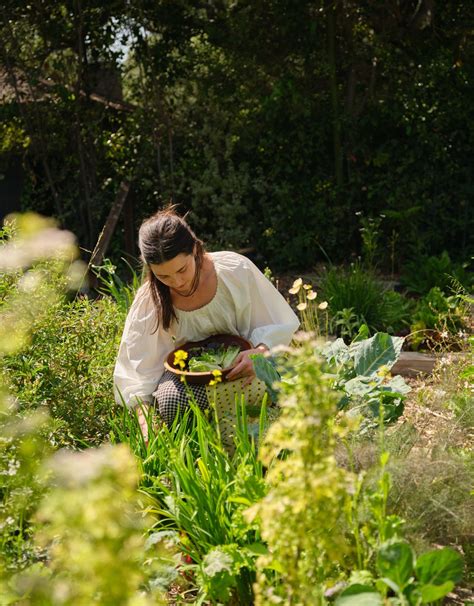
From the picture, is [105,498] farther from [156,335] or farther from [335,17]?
[335,17]

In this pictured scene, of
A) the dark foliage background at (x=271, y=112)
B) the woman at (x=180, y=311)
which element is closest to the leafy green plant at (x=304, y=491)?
the woman at (x=180, y=311)

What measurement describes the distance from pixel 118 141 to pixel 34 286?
552cm

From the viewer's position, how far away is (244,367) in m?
3.52

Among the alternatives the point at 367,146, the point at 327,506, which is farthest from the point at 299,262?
the point at 327,506

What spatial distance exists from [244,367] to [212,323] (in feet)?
1.73

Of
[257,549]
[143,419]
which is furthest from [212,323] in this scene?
[257,549]

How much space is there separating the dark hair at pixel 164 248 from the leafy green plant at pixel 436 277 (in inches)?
122

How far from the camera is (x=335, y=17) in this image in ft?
25.9

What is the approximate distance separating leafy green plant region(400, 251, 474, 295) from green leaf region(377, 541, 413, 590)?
4502mm

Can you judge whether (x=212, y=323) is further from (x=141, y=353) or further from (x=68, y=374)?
(x=68, y=374)

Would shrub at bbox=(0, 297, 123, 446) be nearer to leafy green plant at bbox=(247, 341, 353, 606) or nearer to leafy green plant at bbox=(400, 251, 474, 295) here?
leafy green plant at bbox=(247, 341, 353, 606)

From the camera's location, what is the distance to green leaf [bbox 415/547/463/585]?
2.10 meters

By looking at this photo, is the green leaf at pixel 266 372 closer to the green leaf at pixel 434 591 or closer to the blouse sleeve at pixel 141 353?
the blouse sleeve at pixel 141 353

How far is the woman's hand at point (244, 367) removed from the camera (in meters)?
3.50
